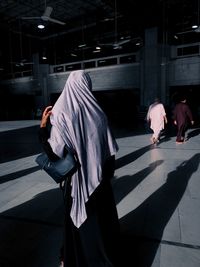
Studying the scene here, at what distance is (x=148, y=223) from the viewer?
2721mm

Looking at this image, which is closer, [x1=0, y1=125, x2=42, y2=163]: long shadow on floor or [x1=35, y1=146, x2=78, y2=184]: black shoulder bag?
[x1=35, y1=146, x2=78, y2=184]: black shoulder bag

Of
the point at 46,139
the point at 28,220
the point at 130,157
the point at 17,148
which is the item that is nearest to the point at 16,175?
the point at 28,220

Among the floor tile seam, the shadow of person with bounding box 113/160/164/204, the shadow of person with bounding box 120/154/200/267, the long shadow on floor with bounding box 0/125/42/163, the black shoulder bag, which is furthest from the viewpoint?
the long shadow on floor with bounding box 0/125/42/163

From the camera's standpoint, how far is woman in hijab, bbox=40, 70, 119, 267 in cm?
161

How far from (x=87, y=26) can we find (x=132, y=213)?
56.5 ft

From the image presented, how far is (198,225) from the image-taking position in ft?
8.65

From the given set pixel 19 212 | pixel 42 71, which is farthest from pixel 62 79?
pixel 19 212

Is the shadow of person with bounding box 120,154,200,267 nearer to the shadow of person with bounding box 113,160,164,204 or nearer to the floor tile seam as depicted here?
the shadow of person with bounding box 113,160,164,204

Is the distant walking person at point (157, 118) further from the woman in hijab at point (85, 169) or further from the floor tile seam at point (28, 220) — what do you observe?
the woman in hijab at point (85, 169)

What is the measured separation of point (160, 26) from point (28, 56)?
39.7 feet

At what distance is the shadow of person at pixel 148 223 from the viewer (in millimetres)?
2174

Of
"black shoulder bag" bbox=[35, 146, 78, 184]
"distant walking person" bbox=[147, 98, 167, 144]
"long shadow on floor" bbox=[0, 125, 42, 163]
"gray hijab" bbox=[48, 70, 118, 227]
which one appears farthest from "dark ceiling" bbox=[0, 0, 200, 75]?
"black shoulder bag" bbox=[35, 146, 78, 184]

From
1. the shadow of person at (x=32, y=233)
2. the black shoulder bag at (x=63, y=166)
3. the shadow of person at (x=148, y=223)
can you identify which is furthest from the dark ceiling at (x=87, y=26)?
the black shoulder bag at (x=63, y=166)

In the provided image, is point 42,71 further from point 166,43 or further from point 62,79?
point 166,43
